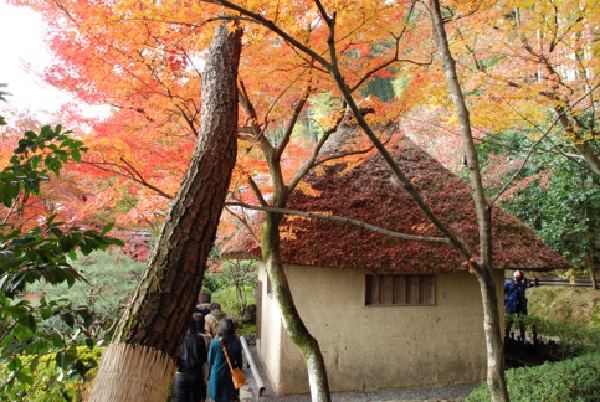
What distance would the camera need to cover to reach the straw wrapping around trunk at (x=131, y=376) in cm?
153

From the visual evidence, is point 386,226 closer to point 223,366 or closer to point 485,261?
point 485,261

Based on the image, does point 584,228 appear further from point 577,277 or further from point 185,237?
point 185,237

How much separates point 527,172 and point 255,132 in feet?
40.5

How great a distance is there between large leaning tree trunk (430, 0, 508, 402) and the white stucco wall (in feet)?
13.1

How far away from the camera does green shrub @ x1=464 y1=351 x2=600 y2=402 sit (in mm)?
5098

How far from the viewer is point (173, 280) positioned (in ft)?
7.50

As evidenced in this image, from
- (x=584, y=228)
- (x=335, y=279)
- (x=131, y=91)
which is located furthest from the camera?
(x=584, y=228)

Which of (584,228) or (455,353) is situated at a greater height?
(584,228)

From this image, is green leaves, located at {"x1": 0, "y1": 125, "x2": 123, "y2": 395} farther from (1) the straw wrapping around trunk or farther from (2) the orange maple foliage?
(2) the orange maple foliage

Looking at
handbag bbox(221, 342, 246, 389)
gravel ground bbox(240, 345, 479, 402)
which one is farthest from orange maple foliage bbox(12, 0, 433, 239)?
gravel ground bbox(240, 345, 479, 402)

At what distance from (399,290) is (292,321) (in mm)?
2975

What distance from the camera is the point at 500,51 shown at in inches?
326

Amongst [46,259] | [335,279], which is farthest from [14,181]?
[335,279]

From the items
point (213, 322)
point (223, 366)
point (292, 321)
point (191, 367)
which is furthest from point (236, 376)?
point (213, 322)
